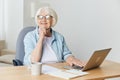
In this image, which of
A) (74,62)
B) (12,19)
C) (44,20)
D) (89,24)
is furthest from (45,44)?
(12,19)

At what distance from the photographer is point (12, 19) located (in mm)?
4082

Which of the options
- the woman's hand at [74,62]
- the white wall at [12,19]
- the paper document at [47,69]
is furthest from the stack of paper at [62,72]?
the white wall at [12,19]

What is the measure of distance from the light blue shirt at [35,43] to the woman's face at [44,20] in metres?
0.13

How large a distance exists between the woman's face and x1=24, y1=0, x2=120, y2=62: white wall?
1.07 m

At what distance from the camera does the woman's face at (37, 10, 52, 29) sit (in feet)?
7.55

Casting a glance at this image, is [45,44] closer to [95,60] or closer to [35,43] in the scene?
[35,43]

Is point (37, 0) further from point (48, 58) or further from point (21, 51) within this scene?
point (48, 58)

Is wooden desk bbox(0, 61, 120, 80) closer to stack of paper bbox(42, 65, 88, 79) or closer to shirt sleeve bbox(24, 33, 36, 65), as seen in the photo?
stack of paper bbox(42, 65, 88, 79)

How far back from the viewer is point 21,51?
260 cm

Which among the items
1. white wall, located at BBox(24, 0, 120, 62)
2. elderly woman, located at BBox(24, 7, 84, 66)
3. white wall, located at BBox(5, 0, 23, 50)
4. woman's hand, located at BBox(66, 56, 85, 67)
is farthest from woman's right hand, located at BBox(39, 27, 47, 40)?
white wall, located at BBox(5, 0, 23, 50)

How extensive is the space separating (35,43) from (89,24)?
126cm

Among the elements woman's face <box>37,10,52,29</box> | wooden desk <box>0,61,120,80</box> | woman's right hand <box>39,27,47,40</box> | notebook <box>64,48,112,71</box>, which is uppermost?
woman's face <box>37,10,52,29</box>

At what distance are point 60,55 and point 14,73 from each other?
0.68m

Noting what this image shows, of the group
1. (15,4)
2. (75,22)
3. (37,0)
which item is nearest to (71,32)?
(75,22)
